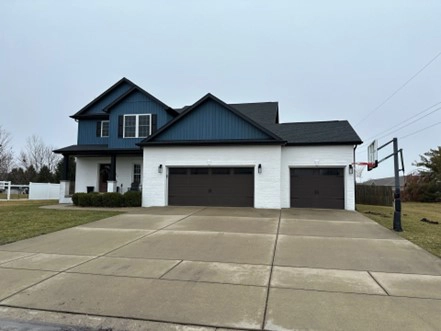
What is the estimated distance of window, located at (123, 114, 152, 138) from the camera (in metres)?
20.1

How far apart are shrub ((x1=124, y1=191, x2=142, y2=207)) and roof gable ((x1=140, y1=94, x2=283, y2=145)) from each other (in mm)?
3045

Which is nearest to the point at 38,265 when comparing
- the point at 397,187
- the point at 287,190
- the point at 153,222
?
the point at 153,222

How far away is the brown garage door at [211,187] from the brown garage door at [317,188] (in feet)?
8.56

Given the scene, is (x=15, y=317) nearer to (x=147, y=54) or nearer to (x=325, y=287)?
(x=325, y=287)

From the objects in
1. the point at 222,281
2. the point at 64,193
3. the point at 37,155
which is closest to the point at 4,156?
the point at 37,155

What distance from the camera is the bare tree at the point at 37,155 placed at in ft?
166

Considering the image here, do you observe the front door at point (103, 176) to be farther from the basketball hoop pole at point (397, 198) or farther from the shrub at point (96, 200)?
the basketball hoop pole at point (397, 198)

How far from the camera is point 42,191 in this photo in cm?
2764

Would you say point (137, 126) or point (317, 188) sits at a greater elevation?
point (137, 126)

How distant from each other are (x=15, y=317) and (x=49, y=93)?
34.7 m

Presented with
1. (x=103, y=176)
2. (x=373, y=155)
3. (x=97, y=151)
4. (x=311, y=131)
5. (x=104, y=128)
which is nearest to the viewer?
(x=373, y=155)

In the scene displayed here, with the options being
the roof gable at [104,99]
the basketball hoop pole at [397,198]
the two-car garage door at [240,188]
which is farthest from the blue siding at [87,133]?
the basketball hoop pole at [397,198]

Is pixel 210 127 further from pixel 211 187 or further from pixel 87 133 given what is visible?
pixel 87 133

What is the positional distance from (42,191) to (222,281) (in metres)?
27.4
